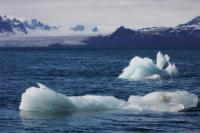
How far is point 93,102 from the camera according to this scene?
38.8 m

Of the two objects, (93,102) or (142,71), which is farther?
(142,71)

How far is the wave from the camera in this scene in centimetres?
3738

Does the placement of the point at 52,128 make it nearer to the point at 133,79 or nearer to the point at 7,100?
the point at 7,100

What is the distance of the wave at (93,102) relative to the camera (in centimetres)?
3738

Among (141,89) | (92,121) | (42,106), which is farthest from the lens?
(141,89)

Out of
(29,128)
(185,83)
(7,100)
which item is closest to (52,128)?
(29,128)

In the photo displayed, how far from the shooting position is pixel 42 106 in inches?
1481

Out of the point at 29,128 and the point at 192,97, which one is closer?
the point at 29,128

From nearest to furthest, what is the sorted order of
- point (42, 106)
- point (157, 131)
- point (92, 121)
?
point (157, 131) → point (92, 121) → point (42, 106)

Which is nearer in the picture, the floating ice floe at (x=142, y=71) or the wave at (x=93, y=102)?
the wave at (x=93, y=102)

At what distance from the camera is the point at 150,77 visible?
64.1 meters

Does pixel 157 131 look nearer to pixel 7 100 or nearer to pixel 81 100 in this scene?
pixel 81 100

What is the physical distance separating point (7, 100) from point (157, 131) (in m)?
16.2

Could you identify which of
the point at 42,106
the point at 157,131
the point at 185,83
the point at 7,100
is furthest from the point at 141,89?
the point at 157,131
